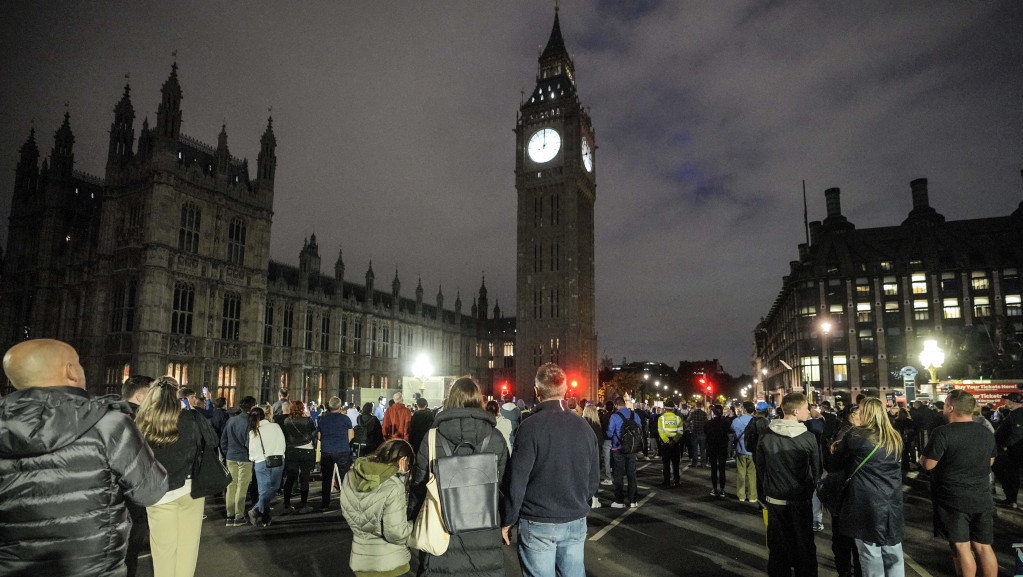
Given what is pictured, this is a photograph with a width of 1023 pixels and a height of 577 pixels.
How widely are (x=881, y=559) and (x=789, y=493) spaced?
2.77 feet

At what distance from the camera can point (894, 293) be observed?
57438 mm

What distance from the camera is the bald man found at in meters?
2.71

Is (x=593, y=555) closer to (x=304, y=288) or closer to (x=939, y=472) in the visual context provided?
(x=939, y=472)

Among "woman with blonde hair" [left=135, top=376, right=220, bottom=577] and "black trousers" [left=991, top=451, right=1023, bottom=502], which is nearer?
"woman with blonde hair" [left=135, top=376, right=220, bottom=577]

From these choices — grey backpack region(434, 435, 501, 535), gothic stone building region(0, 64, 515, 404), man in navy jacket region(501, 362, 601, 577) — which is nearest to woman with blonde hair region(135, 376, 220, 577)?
grey backpack region(434, 435, 501, 535)

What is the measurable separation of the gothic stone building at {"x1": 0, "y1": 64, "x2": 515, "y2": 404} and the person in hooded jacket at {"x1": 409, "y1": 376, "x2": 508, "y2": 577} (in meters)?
25.9

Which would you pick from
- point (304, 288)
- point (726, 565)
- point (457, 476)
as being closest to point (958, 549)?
point (726, 565)

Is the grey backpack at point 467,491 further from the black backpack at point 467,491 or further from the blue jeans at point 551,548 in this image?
the blue jeans at point 551,548

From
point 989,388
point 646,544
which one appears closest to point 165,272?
point 646,544

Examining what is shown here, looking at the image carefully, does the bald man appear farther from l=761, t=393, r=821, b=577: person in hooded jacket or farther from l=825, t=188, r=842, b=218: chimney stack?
l=825, t=188, r=842, b=218: chimney stack

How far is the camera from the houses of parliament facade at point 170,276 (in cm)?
3216

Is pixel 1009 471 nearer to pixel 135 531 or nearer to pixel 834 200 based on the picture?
pixel 135 531

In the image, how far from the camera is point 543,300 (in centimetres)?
6059

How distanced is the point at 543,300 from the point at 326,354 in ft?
77.3
